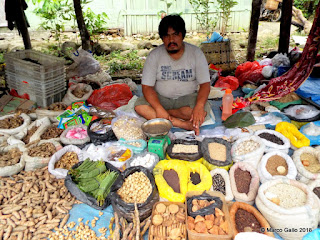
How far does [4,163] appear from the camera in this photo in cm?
267

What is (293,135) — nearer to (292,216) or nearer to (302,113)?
(302,113)

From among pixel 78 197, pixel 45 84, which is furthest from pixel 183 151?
pixel 45 84

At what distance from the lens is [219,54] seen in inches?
221

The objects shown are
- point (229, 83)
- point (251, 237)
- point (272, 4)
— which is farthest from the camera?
point (272, 4)

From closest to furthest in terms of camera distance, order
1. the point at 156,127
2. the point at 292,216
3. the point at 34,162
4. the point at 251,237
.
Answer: the point at 251,237
the point at 292,216
the point at 34,162
the point at 156,127

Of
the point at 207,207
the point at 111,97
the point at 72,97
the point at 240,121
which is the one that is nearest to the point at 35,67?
the point at 72,97

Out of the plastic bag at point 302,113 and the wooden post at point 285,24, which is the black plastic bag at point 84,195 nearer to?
the plastic bag at point 302,113

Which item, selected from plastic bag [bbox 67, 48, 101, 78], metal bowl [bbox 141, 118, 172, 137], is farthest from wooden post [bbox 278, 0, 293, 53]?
plastic bag [bbox 67, 48, 101, 78]

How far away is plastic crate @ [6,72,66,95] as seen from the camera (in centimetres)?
390

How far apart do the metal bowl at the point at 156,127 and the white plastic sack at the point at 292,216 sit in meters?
1.18

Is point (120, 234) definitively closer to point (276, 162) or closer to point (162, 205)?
point (162, 205)

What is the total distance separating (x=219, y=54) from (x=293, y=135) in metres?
3.14

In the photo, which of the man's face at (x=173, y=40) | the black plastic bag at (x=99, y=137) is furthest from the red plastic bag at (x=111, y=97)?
the man's face at (x=173, y=40)

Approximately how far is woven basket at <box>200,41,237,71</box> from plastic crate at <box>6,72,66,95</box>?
313 centimetres
